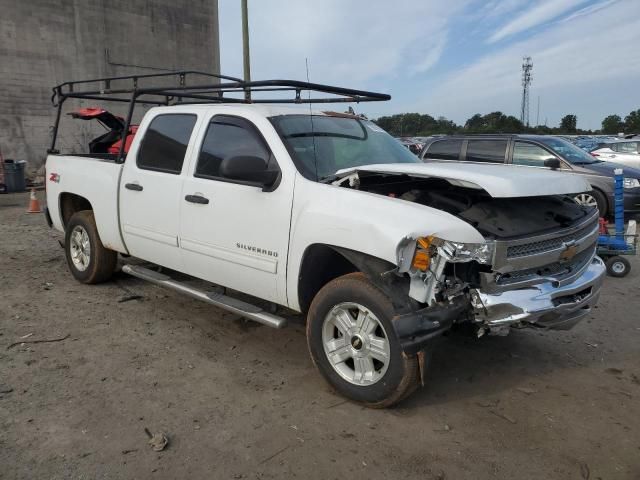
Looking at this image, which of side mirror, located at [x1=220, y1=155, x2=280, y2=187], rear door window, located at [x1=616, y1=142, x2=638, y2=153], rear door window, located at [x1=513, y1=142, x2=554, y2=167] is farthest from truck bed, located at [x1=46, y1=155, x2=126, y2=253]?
rear door window, located at [x1=616, y1=142, x2=638, y2=153]

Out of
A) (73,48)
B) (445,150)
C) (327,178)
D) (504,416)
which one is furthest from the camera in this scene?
(73,48)

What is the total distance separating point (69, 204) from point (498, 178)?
5013 mm

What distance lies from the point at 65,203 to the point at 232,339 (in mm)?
3088

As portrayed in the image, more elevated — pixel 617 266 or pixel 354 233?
pixel 354 233

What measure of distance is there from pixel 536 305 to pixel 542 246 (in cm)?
42

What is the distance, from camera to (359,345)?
3.34 metres

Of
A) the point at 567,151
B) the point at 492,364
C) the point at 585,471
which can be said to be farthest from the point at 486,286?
the point at 567,151

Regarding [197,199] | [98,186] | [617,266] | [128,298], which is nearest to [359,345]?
[197,199]

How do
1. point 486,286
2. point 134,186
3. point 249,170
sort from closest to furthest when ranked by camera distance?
point 486,286 < point 249,170 < point 134,186

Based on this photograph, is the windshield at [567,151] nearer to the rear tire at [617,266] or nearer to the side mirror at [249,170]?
the rear tire at [617,266]

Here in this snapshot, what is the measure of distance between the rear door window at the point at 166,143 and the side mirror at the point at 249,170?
105 centimetres

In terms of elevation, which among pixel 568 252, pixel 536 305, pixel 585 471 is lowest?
pixel 585 471

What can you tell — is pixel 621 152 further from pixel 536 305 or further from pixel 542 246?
pixel 536 305

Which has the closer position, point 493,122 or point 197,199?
point 197,199
